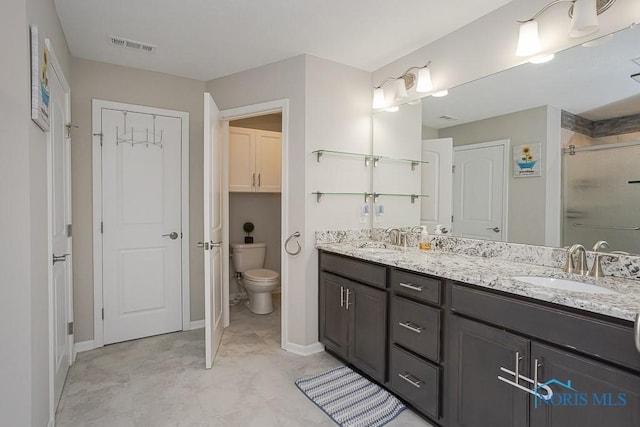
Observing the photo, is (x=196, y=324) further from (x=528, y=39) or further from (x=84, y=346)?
(x=528, y=39)

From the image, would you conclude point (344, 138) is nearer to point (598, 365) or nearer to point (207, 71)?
point (207, 71)

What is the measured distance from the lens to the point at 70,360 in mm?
2557

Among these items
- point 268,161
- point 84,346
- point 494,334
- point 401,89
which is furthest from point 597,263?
point 84,346

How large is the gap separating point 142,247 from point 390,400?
2.41m

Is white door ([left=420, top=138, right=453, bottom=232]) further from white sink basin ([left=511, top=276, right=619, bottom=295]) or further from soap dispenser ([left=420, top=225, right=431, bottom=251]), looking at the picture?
white sink basin ([left=511, top=276, right=619, bottom=295])

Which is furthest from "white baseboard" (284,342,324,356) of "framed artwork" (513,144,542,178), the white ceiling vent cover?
the white ceiling vent cover

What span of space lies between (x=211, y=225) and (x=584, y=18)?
8.12 feet

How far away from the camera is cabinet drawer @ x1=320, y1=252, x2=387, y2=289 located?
2138 millimetres

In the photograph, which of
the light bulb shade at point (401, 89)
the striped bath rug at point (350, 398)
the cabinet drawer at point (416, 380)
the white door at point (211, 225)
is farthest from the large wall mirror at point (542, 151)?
the white door at point (211, 225)

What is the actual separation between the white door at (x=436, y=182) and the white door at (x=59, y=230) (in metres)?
2.43

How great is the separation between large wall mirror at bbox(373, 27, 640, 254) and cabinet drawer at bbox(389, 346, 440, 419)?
91 cm

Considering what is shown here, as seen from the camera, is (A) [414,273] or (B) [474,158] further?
(B) [474,158]

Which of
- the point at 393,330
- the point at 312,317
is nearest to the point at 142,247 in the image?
the point at 312,317

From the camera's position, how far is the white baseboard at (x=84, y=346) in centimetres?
280
